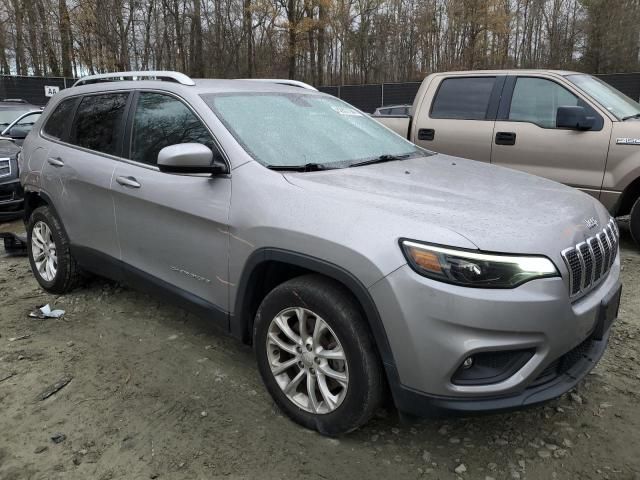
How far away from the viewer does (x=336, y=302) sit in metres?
2.37

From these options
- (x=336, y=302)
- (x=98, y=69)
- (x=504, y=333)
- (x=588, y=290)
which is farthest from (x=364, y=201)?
(x=98, y=69)

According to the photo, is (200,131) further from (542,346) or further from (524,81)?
(524,81)

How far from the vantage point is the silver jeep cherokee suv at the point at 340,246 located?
2123 mm

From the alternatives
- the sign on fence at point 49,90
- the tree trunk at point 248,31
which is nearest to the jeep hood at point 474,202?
the sign on fence at point 49,90

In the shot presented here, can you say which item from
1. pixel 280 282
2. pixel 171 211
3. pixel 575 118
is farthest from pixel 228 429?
pixel 575 118

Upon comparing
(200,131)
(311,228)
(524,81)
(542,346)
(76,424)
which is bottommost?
(76,424)

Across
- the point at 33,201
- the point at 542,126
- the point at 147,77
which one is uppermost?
the point at 147,77

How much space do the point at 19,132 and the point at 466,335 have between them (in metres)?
9.72

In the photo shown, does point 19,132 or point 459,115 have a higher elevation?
point 459,115

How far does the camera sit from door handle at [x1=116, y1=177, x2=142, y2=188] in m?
3.40

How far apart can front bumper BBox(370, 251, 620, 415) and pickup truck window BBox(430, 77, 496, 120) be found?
4.21 m

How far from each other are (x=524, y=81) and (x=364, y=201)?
13.7 feet

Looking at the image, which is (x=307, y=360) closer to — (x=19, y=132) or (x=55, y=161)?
(x=55, y=161)

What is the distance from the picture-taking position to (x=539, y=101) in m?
5.64
